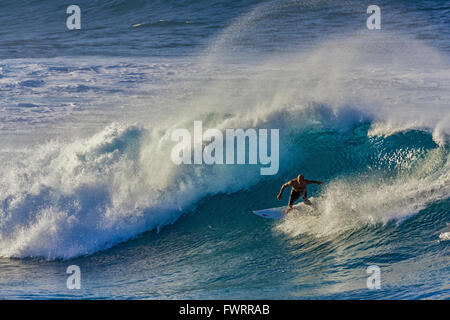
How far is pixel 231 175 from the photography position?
36.6 ft

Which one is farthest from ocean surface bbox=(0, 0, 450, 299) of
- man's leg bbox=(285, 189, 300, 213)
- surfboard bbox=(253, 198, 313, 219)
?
man's leg bbox=(285, 189, 300, 213)

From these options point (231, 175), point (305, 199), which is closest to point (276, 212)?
point (305, 199)

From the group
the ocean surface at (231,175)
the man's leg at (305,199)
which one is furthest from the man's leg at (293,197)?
the ocean surface at (231,175)

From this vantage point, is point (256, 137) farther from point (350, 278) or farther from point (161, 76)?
point (161, 76)

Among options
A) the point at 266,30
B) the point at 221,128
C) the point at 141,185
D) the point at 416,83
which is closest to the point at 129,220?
the point at 141,185

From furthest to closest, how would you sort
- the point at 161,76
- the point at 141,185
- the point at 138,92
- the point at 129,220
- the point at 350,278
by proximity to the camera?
1. the point at 161,76
2. the point at 138,92
3. the point at 141,185
4. the point at 129,220
5. the point at 350,278

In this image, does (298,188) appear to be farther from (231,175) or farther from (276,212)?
(231,175)

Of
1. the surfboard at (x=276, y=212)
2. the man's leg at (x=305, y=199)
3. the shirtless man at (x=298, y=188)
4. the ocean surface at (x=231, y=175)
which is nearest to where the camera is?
the ocean surface at (x=231, y=175)

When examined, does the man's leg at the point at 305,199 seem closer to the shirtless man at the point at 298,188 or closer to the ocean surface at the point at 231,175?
the shirtless man at the point at 298,188

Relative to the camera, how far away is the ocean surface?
26.5 ft

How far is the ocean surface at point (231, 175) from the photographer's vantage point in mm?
8078

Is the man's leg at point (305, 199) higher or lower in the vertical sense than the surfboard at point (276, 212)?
higher

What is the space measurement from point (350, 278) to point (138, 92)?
11.5 meters
